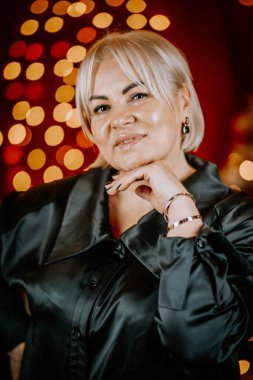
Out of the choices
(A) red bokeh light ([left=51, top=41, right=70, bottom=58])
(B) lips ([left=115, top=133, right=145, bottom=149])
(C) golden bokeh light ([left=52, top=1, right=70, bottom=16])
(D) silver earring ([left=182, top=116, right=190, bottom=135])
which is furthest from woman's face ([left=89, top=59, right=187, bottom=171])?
(C) golden bokeh light ([left=52, top=1, right=70, bottom=16])

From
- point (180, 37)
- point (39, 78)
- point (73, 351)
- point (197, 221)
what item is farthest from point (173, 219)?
point (39, 78)

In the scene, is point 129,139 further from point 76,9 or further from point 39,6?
point 39,6

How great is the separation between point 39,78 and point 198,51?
2.94 ft

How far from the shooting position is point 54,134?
2133mm

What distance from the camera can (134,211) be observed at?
1.48 meters

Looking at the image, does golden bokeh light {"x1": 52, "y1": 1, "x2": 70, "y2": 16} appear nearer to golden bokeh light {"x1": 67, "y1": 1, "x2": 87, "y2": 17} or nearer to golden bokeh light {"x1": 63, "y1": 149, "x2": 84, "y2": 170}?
golden bokeh light {"x1": 67, "y1": 1, "x2": 87, "y2": 17}

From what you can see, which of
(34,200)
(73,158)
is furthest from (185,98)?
(73,158)

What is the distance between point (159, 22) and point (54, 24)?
0.60 meters

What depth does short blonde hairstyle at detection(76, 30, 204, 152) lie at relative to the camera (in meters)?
1.35

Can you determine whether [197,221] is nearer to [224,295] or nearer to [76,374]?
[224,295]

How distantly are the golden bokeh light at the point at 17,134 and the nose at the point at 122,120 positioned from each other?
957 millimetres

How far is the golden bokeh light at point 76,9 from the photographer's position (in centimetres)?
211

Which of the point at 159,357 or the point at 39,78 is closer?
the point at 159,357

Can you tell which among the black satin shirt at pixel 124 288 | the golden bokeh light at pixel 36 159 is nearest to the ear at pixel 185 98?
the black satin shirt at pixel 124 288
